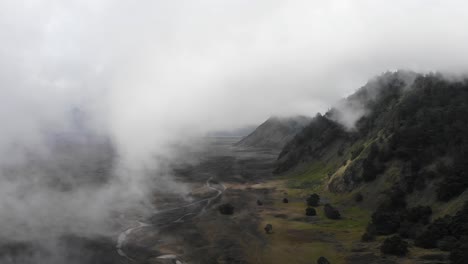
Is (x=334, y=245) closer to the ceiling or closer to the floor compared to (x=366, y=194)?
closer to the floor

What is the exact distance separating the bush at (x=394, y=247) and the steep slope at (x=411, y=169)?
1.26 meters

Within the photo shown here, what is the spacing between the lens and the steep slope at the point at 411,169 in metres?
56.3

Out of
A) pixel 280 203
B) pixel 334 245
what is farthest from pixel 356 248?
pixel 280 203

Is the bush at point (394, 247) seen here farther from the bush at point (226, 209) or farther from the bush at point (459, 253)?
the bush at point (226, 209)

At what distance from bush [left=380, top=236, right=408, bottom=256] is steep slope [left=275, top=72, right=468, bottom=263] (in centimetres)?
126

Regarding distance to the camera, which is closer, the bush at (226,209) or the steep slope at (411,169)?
the steep slope at (411,169)

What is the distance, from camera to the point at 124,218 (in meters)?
73.6

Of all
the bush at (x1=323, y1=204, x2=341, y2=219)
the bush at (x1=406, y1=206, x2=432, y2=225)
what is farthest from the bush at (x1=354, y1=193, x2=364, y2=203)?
the bush at (x1=406, y1=206, x2=432, y2=225)

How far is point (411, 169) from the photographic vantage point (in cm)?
7156

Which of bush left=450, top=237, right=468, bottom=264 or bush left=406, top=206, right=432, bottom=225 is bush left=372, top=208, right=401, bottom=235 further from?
bush left=450, top=237, right=468, bottom=264

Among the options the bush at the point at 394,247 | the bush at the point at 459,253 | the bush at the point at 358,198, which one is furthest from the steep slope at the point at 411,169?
the bush at the point at 394,247

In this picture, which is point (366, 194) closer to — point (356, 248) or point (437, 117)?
point (437, 117)

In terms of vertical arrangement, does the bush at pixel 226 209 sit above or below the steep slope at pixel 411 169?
below

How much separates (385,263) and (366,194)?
3082cm
